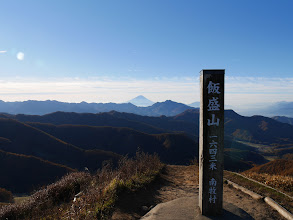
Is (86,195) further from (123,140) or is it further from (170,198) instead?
(123,140)

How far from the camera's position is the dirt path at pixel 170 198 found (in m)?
5.60

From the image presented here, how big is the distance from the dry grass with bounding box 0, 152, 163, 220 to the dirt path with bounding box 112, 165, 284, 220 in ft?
0.96

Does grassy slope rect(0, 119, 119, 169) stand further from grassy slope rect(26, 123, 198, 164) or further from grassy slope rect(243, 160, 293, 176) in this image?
grassy slope rect(243, 160, 293, 176)

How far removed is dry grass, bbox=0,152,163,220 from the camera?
5348 millimetres

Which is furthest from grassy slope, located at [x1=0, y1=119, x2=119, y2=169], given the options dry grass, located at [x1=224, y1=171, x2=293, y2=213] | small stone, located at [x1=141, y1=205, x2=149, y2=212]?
small stone, located at [x1=141, y1=205, x2=149, y2=212]

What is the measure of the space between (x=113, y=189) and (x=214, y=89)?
423cm

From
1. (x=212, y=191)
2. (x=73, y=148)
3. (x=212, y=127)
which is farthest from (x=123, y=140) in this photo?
(x=212, y=127)

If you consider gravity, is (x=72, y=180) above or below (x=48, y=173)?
above

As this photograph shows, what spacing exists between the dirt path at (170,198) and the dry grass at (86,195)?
29cm

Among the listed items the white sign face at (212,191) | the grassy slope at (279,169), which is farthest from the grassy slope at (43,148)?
the white sign face at (212,191)

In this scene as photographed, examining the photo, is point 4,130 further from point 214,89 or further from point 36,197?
point 214,89

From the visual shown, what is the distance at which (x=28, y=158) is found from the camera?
5412cm

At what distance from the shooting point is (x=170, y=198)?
6.97m

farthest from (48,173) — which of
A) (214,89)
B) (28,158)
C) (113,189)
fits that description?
(214,89)
